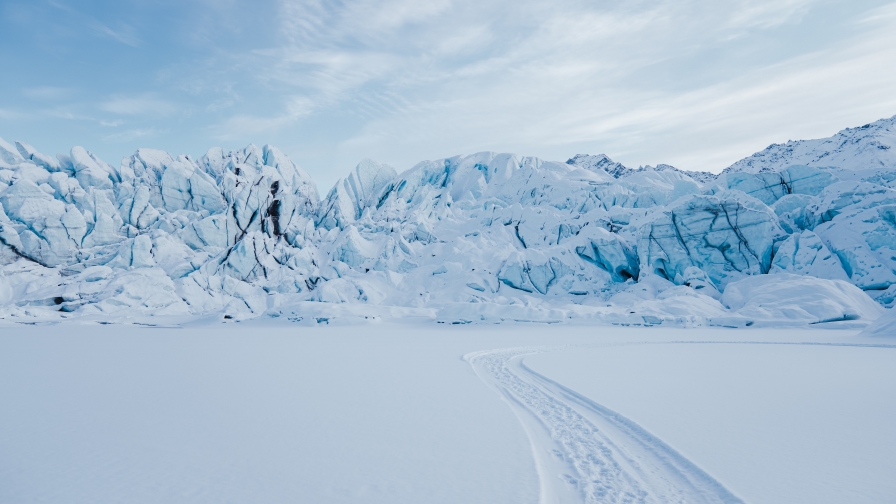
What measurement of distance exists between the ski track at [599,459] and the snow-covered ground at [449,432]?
1.3 inches

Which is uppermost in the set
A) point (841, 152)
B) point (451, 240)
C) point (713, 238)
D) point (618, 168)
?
point (618, 168)

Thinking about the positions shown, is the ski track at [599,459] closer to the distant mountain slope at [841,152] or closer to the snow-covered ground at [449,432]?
the snow-covered ground at [449,432]

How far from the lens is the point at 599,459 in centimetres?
571

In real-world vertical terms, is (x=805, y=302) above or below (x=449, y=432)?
below

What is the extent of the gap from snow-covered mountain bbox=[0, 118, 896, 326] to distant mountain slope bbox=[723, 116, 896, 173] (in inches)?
24.3

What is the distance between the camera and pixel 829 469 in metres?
5.12

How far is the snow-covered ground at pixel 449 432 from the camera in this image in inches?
189

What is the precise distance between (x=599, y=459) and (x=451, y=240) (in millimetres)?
54352

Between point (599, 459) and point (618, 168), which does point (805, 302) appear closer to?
point (599, 459)

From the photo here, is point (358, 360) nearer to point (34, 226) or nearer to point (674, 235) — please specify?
point (674, 235)

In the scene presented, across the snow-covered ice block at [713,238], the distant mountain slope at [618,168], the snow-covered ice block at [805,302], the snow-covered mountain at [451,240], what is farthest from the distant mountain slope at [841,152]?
the snow-covered ice block at [805,302]

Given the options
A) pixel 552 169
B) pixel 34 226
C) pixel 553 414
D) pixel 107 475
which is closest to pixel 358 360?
pixel 553 414

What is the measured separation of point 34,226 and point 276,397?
228 ft

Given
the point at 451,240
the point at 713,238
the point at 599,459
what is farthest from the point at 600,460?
the point at 451,240
